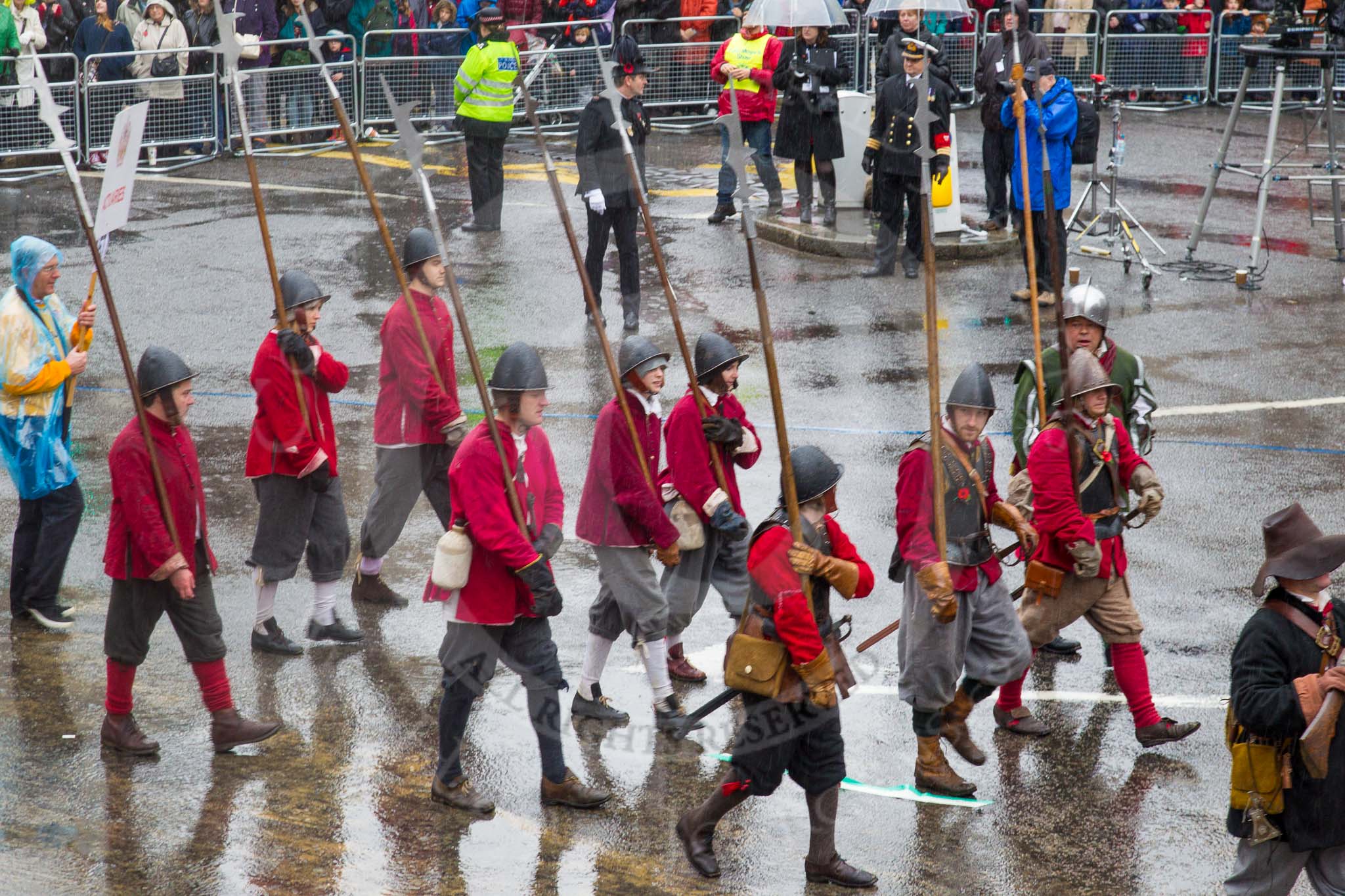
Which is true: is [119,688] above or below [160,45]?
below

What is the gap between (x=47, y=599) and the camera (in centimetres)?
761

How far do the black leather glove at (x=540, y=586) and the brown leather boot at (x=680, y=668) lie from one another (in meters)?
1.47

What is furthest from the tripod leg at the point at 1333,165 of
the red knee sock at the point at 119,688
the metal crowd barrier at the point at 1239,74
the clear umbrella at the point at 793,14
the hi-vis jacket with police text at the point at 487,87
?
the red knee sock at the point at 119,688

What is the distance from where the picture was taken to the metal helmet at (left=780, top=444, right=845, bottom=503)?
18.8 ft

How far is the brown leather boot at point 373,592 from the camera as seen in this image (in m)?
8.07

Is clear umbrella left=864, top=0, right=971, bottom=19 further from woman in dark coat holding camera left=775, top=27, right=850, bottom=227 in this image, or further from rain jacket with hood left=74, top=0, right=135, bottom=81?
rain jacket with hood left=74, top=0, right=135, bottom=81

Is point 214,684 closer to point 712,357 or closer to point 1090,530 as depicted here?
point 712,357

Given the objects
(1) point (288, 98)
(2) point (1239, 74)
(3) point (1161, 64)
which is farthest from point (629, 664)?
(2) point (1239, 74)

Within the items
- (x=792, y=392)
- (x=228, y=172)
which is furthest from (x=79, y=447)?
(x=228, y=172)

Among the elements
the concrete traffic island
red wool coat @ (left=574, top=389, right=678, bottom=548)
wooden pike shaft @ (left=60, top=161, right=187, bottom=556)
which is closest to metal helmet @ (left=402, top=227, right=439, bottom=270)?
red wool coat @ (left=574, top=389, right=678, bottom=548)

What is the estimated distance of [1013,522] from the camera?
6.45 meters

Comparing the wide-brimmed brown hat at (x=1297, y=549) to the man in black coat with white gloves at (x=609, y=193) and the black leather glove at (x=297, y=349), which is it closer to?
the black leather glove at (x=297, y=349)

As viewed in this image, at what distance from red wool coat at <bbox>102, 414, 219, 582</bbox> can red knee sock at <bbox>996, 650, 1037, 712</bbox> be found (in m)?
3.43

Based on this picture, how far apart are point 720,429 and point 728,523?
0.40 meters
